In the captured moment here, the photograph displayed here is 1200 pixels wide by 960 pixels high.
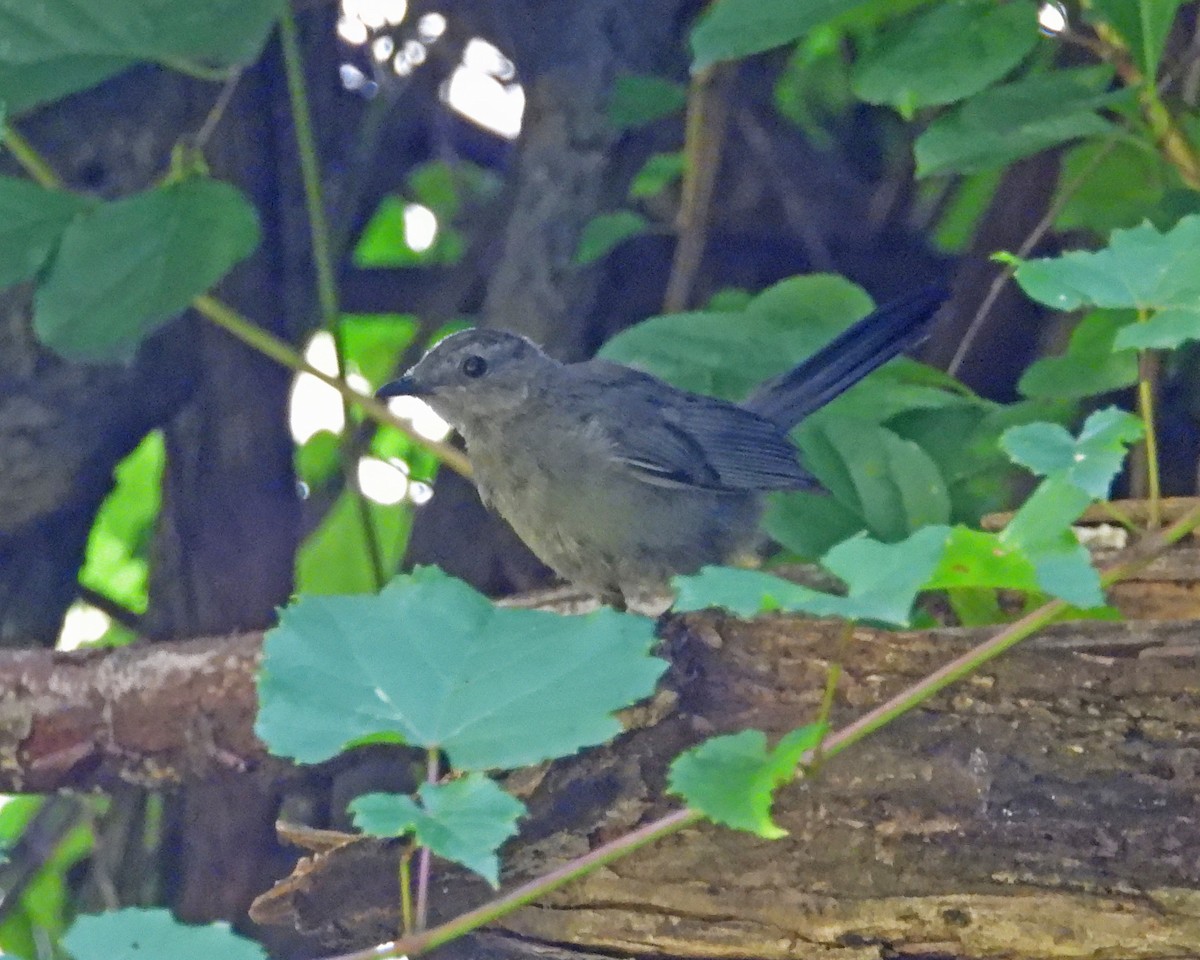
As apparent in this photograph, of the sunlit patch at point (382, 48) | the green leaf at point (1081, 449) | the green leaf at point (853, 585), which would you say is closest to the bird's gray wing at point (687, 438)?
the sunlit patch at point (382, 48)

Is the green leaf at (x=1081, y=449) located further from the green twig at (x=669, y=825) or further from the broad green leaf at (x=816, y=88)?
the broad green leaf at (x=816, y=88)

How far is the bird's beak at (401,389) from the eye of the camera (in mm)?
3117

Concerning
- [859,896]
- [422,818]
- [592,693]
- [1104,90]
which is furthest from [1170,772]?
[1104,90]

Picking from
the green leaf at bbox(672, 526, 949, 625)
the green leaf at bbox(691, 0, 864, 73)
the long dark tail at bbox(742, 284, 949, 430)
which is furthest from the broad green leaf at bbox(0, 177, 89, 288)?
the green leaf at bbox(672, 526, 949, 625)

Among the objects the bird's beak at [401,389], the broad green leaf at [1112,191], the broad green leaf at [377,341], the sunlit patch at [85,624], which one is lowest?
the sunlit patch at [85,624]

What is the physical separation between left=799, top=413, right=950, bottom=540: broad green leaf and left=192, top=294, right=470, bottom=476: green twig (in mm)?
899

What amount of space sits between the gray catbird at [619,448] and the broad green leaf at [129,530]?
0.72 metres

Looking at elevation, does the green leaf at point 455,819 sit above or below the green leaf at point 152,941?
above

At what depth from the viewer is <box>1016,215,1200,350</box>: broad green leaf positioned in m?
1.42

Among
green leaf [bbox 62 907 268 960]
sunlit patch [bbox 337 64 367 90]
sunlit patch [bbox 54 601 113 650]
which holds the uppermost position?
sunlit patch [bbox 337 64 367 90]

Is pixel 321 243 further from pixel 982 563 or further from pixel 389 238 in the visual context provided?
pixel 982 563

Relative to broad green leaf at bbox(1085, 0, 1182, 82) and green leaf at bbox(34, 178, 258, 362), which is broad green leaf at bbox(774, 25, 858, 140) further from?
green leaf at bbox(34, 178, 258, 362)

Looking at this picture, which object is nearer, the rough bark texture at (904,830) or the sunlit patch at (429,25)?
the rough bark texture at (904,830)

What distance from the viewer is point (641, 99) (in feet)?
10.5
